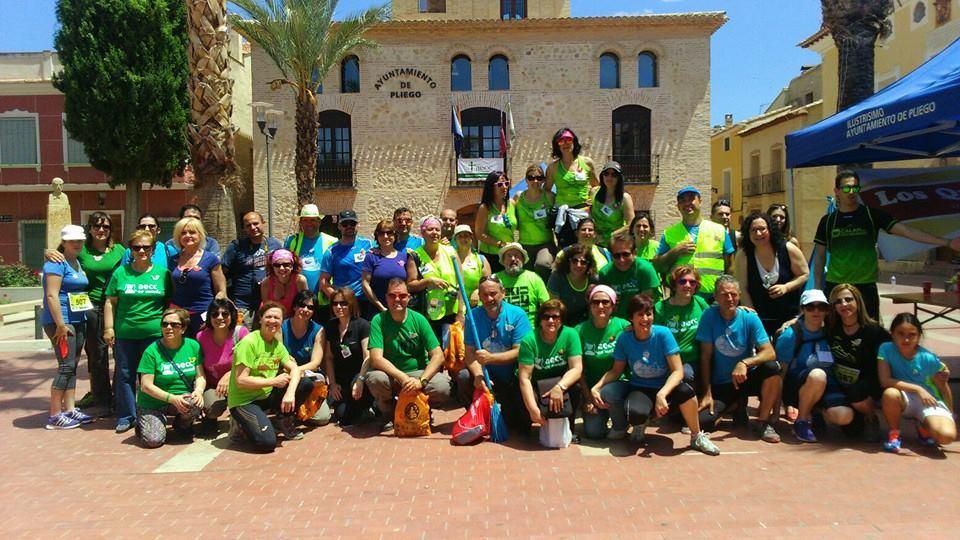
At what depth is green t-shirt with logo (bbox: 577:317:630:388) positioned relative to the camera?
5.69 meters

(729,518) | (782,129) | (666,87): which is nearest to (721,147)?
(782,129)

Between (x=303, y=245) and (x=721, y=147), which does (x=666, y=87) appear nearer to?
(x=721, y=147)

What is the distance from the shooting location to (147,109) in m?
22.1

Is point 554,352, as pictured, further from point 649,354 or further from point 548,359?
point 649,354

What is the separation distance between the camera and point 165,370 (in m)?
5.79

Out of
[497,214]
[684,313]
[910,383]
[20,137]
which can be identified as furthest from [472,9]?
[910,383]

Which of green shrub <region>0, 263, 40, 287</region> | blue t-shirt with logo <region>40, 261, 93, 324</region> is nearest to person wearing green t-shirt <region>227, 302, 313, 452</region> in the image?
blue t-shirt with logo <region>40, 261, 93, 324</region>

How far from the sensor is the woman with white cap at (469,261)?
6.63 meters

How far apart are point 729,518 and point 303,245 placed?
452 cm

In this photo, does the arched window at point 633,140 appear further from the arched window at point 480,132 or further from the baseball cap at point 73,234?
the baseball cap at point 73,234

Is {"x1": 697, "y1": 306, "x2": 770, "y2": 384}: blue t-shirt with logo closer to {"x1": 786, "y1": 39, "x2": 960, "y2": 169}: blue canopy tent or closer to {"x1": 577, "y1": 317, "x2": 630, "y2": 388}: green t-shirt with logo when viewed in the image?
{"x1": 577, "y1": 317, "x2": 630, "y2": 388}: green t-shirt with logo

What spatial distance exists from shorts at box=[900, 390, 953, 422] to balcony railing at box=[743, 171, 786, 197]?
30298 millimetres

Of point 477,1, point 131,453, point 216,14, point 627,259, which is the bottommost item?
point 131,453

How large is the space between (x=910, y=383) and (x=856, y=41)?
6870mm
